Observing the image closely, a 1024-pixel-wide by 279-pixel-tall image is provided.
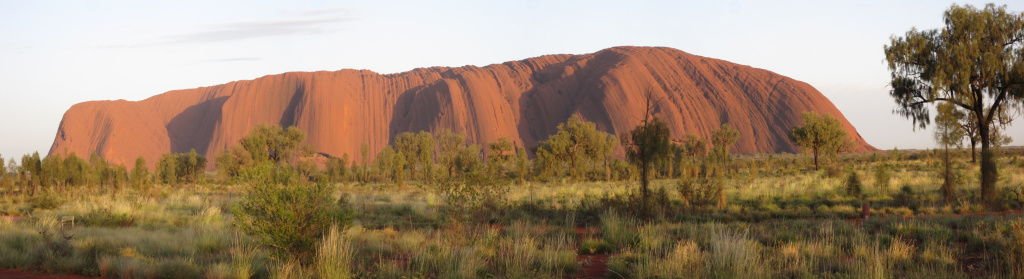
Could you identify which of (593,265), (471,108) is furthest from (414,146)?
(593,265)

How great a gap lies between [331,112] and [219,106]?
30.3 m

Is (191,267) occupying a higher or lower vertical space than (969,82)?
lower

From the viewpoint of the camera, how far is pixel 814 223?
1263 cm

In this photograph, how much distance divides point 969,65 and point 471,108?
361ft

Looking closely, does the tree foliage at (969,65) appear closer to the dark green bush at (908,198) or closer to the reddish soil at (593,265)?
the dark green bush at (908,198)

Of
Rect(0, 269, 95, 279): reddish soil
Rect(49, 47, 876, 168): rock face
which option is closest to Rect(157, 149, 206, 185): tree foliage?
Rect(49, 47, 876, 168): rock face

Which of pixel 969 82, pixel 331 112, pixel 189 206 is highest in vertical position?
pixel 331 112

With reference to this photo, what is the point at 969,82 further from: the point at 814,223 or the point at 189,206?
the point at 189,206

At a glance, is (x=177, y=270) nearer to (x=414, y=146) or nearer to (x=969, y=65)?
(x=969, y=65)

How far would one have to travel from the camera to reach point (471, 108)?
4808 inches

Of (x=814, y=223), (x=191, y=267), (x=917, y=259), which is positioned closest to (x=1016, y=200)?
(x=814, y=223)

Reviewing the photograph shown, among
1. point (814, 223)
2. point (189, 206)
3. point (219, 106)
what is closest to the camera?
point (814, 223)

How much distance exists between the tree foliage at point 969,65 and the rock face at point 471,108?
92.1 metres

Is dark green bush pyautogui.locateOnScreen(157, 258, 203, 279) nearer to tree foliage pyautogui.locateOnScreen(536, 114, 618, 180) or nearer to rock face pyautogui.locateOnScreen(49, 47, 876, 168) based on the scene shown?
tree foliage pyautogui.locateOnScreen(536, 114, 618, 180)
